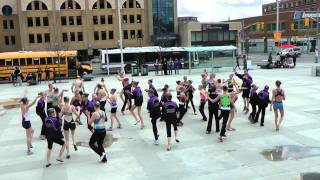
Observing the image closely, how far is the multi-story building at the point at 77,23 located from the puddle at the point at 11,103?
157 ft

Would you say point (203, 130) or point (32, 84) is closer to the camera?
point (203, 130)

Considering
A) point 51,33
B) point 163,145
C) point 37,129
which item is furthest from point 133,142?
point 51,33

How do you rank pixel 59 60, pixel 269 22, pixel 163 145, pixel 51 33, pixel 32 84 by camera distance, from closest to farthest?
1. pixel 163 145
2. pixel 32 84
3. pixel 59 60
4. pixel 51 33
5. pixel 269 22

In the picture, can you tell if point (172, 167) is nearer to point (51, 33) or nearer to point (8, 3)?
point (51, 33)

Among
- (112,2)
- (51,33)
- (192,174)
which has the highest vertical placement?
(112,2)

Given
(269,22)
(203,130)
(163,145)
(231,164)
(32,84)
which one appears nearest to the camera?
(231,164)

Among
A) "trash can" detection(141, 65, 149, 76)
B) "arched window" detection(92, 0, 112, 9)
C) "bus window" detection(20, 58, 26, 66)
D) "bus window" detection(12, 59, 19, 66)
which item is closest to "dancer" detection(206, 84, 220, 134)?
"trash can" detection(141, 65, 149, 76)

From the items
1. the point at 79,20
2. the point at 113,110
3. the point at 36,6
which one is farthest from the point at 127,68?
the point at 36,6

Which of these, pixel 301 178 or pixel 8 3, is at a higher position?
pixel 8 3

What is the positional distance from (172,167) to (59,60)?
28742 millimetres

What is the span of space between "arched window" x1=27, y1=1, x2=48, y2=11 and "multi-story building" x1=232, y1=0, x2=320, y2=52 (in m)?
37.9

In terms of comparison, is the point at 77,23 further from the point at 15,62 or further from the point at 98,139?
the point at 98,139

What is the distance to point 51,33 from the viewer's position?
70.9 metres

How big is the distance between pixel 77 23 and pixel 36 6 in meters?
7.99
